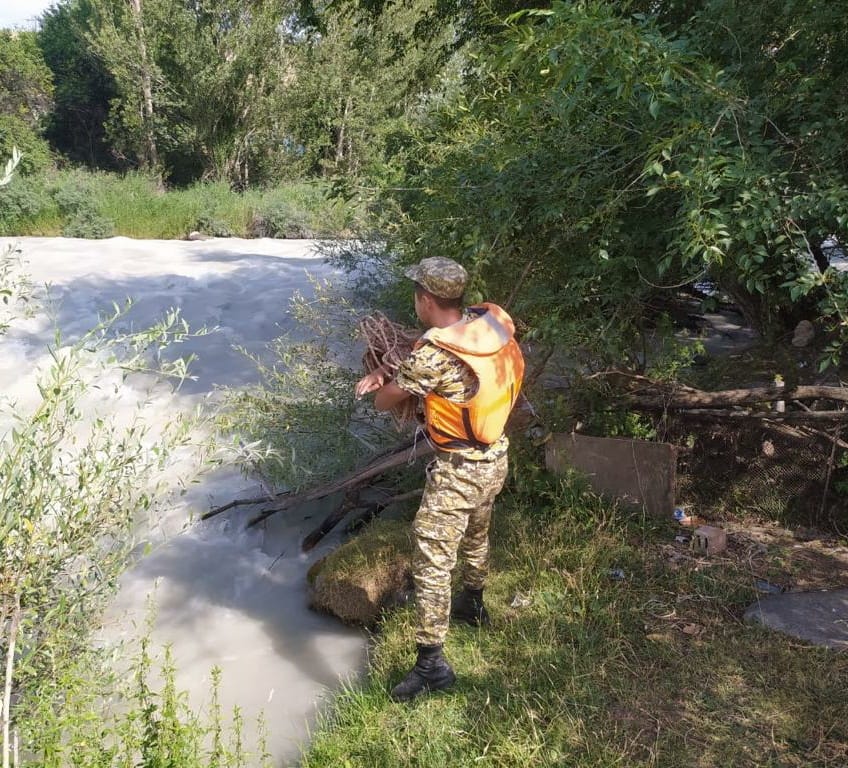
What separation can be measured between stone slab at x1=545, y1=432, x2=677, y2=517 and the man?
1506 mm

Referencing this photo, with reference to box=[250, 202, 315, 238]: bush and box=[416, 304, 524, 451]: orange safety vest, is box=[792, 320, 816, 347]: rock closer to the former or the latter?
box=[416, 304, 524, 451]: orange safety vest

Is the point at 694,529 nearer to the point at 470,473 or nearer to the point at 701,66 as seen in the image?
the point at 470,473

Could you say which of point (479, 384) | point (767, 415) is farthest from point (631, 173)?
point (767, 415)

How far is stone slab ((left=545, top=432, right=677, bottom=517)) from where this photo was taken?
473 centimetres

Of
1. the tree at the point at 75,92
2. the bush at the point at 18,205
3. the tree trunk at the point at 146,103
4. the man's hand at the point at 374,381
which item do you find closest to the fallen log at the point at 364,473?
the man's hand at the point at 374,381

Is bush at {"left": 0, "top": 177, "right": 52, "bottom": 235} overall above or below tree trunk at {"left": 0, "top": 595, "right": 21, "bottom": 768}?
below

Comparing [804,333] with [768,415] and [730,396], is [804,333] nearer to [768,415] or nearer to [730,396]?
[768,415]

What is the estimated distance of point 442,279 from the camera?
10.8 ft

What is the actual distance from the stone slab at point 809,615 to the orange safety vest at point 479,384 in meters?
1.76

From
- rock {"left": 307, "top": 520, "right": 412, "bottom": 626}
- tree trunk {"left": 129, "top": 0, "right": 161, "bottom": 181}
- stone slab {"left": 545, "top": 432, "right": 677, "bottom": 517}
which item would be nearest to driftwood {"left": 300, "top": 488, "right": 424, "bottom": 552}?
rock {"left": 307, "top": 520, "right": 412, "bottom": 626}

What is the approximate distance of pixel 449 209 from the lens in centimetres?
454

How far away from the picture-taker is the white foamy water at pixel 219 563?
425cm

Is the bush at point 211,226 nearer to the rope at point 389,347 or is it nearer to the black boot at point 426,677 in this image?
the rope at point 389,347

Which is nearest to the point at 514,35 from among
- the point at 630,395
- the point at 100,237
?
the point at 630,395
